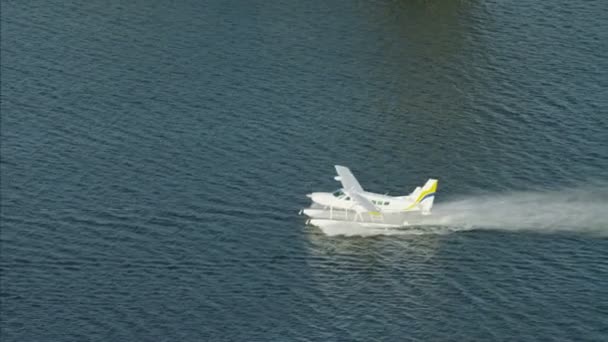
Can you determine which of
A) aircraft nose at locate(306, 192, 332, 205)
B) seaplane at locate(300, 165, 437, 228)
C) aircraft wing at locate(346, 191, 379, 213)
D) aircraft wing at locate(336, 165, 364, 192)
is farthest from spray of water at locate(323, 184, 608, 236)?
aircraft wing at locate(336, 165, 364, 192)

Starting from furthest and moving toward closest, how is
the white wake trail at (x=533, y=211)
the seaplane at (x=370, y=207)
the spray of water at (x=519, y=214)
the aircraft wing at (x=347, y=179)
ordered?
the aircraft wing at (x=347, y=179), the white wake trail at (x=533, y=211), the seaplane at (x=370, y=207), the spray of water at (x=519, y=214)

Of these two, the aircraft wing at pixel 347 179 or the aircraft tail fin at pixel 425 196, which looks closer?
the aircraft tail fin at pixel 425 196

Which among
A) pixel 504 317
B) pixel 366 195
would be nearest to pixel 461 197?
pixel 366 195

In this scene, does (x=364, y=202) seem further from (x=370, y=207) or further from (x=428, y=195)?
(x=428, y=195)

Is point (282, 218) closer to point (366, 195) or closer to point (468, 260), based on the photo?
point (366, 195)

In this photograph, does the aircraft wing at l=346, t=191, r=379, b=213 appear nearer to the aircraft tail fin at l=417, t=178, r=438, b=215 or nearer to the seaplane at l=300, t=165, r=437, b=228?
the seaplane at l=300, t=165, r=437, b=228

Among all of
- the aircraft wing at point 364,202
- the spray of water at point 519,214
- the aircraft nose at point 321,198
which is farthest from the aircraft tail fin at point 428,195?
the aircraft nose at point 321,198

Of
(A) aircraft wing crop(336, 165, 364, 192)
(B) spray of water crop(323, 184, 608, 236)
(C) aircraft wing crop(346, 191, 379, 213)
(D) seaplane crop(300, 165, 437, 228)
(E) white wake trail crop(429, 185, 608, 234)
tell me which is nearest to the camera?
(C) aircraft wing crop(346, 191, 379, 213)

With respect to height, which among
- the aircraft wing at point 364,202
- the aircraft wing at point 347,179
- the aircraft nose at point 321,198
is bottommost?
the aircraft wing at point 364,202

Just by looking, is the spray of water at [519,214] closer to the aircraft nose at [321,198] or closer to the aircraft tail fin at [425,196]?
the aircraft tail fin at [425,196]
